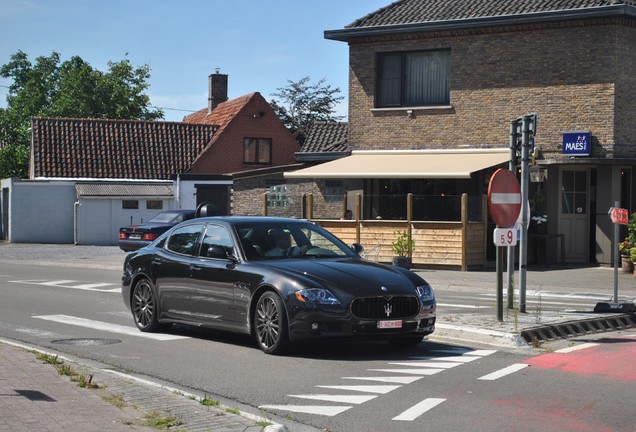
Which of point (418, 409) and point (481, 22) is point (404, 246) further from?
point (418, 409)

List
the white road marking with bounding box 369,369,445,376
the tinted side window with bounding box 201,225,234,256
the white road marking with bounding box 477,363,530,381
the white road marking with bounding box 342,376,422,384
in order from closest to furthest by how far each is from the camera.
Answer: the white road marking with bounding box 342,376,422,384
the white road marking with bounding box 477,363,530,381
the white road marking with bounding box 369,369,445,376
the tinted side window with bounding box 201,225,234,256

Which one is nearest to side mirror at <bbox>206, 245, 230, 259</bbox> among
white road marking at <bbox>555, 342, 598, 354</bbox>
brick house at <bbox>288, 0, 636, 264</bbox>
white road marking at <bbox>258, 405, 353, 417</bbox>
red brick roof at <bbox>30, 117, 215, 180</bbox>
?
white road marking at <bbox>258, 405, 353, 417</bbox>

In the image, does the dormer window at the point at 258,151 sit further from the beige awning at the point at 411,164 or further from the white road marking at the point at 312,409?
the white road marking at the point at 312,409

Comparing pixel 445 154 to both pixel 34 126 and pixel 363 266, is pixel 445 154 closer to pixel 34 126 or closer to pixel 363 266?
pixel 363 266

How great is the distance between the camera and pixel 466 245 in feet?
89.9

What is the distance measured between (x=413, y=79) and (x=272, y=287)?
20571 millimetres

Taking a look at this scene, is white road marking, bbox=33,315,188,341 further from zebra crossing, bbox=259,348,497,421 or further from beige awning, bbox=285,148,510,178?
beige awning, bbox=285,148,510,178

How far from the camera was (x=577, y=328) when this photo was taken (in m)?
13.8

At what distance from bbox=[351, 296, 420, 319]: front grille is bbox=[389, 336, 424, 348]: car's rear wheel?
0.46m

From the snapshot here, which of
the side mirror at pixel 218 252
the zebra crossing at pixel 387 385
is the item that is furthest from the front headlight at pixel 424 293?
the side mirror at pixel 218 252

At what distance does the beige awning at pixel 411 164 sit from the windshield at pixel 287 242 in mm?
14509

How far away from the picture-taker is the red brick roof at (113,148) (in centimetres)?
5056

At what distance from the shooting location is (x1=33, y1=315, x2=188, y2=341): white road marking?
1353 centimetres

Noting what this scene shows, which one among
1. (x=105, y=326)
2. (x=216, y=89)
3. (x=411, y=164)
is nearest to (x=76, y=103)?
(x=216, y=89)
